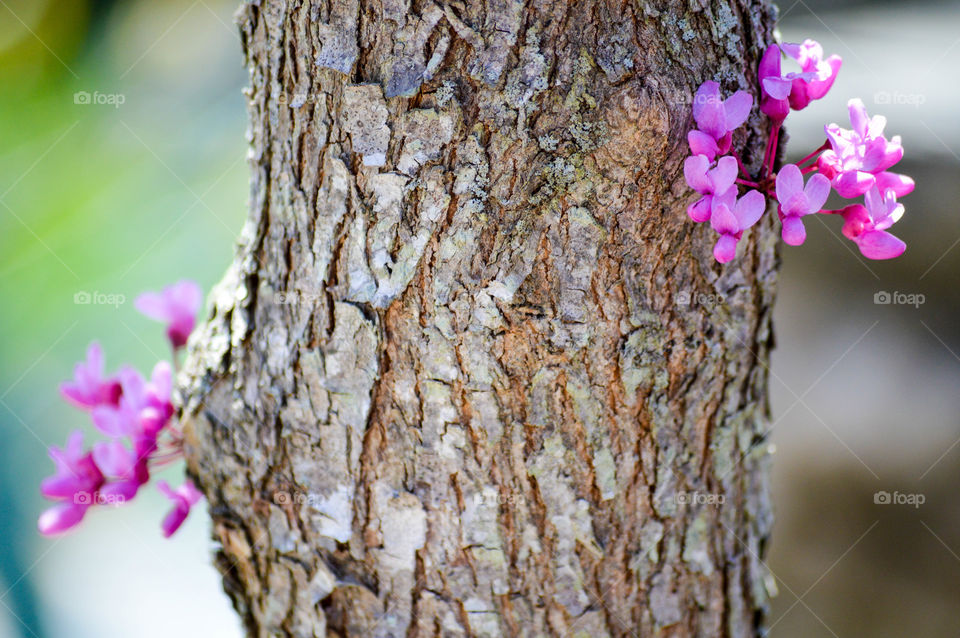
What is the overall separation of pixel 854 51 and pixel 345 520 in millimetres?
1797

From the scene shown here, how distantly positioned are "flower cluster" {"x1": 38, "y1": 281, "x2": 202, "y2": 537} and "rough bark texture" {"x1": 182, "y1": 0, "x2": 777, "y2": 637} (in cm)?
7

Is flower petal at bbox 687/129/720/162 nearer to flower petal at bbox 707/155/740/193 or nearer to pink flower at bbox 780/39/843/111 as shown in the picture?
flower petal at bbox 707/155/740/193

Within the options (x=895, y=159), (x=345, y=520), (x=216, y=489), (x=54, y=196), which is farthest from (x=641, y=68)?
(x=54, y=196)

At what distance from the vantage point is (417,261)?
69 cm

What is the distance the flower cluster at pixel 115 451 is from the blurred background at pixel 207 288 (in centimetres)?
105

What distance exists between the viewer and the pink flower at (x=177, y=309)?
39.3 inches

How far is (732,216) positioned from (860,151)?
0.16 meters

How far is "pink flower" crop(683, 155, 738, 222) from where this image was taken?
602 millimetres
